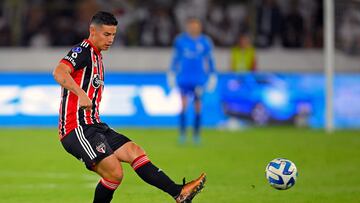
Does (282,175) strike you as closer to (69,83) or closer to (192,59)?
(69,83)

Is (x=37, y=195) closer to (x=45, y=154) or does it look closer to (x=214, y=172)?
(x=214, y=172)

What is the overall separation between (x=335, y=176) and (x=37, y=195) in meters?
4.10

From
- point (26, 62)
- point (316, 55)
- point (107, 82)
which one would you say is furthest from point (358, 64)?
point (26, 62)

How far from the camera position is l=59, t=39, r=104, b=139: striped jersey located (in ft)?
25.4

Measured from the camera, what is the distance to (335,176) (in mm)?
11695

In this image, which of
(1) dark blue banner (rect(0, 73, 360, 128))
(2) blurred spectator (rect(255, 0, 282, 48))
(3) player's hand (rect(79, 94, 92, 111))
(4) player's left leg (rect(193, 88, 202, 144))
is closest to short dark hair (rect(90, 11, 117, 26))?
(3) player's hand (rect(79, 94, 92, 111))

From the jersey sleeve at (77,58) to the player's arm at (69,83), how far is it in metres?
0.07

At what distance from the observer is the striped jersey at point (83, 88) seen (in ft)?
25.4

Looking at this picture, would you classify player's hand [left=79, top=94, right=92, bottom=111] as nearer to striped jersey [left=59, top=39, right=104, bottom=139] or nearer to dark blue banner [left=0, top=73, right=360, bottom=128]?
striped jersey [left=59, top=39, right=104, bottom=139]

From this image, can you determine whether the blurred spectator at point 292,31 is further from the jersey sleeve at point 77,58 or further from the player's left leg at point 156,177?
the jersey sleeve at point 77,58

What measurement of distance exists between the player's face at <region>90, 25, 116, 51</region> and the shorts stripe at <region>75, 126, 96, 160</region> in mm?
776

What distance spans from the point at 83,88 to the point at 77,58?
0.90ft

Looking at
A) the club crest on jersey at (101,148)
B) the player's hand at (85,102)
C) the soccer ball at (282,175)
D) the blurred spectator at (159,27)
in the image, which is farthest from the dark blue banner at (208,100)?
the player's hand at (85,102)

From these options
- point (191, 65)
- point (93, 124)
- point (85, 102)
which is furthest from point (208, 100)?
point (85, 102)
